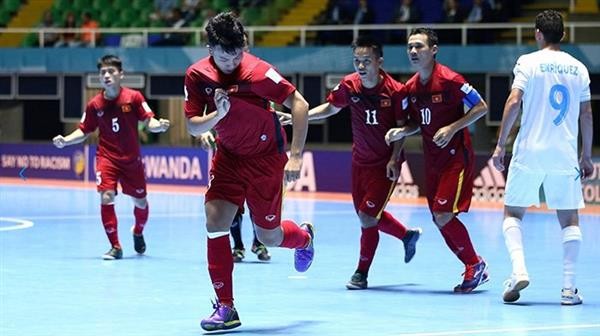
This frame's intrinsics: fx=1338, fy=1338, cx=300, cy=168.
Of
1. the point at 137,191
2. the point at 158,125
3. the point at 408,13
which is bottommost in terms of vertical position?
the point at 137,191

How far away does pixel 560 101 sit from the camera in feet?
34.0

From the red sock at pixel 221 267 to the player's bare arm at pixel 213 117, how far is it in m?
0.77

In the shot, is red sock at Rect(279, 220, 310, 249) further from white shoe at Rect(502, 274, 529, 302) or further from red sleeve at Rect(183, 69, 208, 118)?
white shoe at Rect(502, 274, 529, 302)

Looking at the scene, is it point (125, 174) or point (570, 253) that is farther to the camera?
point (125, 174)

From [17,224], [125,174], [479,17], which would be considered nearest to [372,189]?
[125,174]

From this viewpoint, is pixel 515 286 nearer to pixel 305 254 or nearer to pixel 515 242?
pixel 515 242

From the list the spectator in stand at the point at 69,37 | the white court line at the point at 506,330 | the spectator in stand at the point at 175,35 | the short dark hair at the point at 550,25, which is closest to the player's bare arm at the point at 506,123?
the short dark hair at the point at 550,25

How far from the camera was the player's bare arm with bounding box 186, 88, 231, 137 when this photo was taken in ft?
28.7

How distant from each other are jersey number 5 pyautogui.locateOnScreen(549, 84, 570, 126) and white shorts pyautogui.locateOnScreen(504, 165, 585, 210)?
1.40 feet

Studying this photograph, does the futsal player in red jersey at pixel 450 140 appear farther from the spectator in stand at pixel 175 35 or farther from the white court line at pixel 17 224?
the spectator in stand at pixel 175 35

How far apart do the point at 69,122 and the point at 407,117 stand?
81.9ft

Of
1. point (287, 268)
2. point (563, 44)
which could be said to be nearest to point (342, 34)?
point (563, 44)

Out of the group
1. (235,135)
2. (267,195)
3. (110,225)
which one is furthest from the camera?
(110,225)

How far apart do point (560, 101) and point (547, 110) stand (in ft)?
0.43
